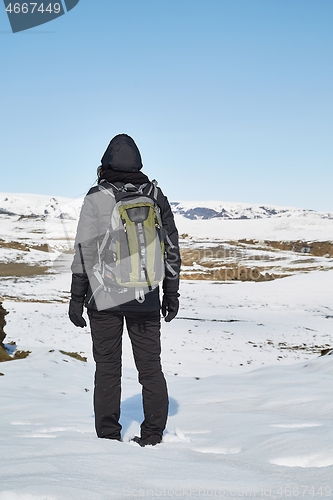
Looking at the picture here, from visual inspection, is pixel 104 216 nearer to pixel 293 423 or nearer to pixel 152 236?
pixel 152 236

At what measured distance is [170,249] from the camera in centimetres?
334

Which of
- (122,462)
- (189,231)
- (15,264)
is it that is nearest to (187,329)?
(122,462)

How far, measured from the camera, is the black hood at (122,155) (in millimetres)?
3189

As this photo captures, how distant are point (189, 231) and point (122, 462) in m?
74.7

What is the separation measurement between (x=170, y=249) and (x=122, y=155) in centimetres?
78

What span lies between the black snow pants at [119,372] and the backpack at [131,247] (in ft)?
0.80

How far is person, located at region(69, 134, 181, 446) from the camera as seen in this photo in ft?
10.3

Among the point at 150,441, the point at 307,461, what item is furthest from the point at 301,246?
the point at 307,461

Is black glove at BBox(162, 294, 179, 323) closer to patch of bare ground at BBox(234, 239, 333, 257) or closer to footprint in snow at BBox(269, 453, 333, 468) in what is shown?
footprint in snow at BBox(269, 453, 333, 468)

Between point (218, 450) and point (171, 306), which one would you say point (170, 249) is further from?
point (218, 450)

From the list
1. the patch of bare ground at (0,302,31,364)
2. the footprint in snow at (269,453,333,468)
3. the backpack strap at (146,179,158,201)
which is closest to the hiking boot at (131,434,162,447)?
the footprint in snow at (269,453,333,468)

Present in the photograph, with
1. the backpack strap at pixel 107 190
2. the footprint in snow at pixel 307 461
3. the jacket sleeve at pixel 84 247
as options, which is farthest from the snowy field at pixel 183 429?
the backpack strap at pixel 107 190

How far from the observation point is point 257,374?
239 inches

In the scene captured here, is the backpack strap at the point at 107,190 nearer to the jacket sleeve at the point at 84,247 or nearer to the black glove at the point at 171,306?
the jacket sleeve at the point at 84,247
